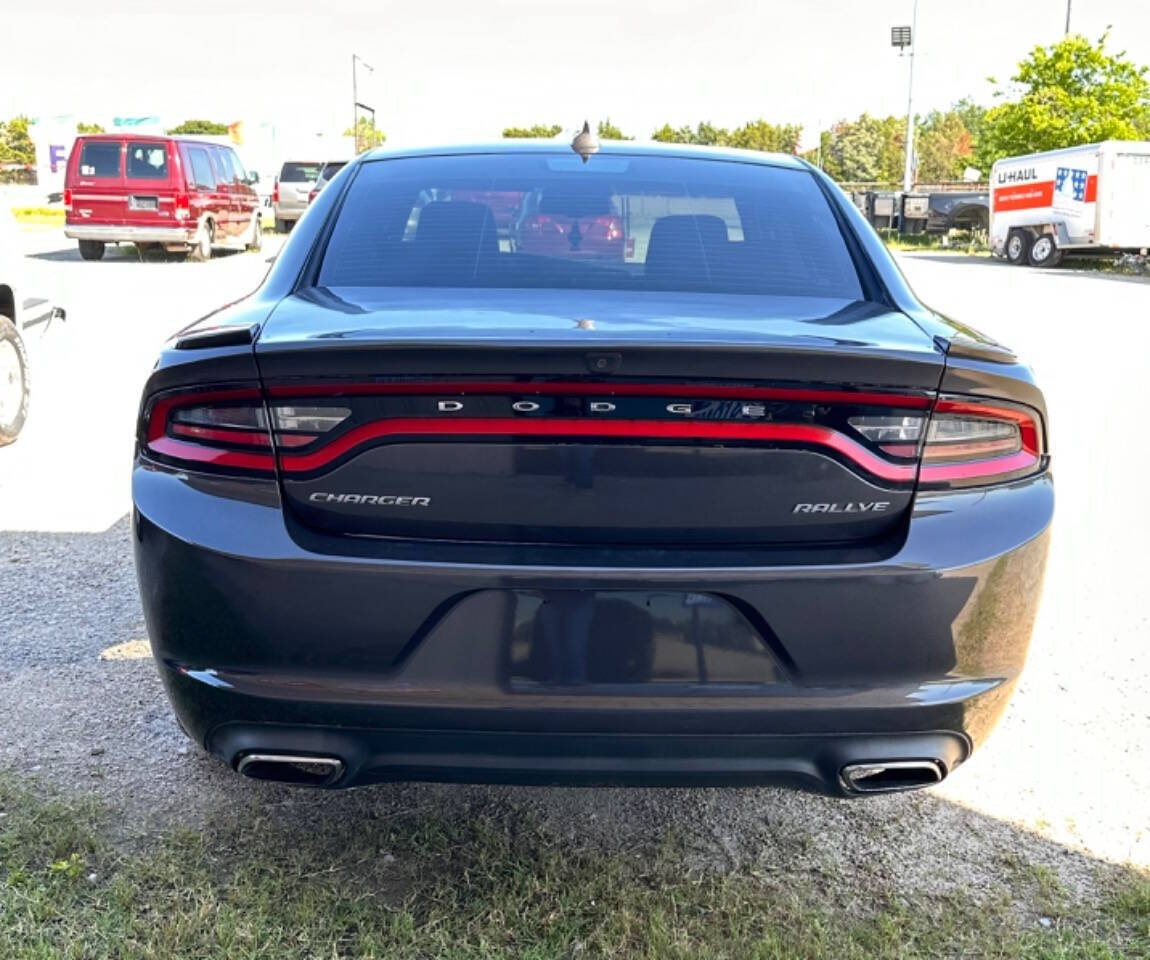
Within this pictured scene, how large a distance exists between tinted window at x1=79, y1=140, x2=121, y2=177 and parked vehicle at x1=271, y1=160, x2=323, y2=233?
25.4 feet

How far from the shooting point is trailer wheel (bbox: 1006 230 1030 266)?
87.8 feet

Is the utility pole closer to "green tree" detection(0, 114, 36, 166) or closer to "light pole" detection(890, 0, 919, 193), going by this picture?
"light pole" detection(890, 0, 919, 193)

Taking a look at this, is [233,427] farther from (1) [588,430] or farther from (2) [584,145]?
(2) [584,145]

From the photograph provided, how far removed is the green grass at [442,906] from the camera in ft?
7.97

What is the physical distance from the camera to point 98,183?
19.9 m

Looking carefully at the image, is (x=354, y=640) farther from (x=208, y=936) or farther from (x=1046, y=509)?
(x=1046, y=509)

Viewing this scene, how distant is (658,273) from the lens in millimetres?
2922

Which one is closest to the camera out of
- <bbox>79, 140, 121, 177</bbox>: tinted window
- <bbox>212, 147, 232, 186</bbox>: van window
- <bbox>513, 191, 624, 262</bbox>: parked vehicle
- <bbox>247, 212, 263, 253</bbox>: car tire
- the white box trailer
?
<bbox>513, 191, 624, 262</bbox>: parked vehicle

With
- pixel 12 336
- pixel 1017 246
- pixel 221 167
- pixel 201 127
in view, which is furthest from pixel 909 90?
pixel 201 127

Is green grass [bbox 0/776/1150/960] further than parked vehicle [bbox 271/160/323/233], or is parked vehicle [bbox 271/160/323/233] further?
parked vehicle [bbox 271/160/323/233]

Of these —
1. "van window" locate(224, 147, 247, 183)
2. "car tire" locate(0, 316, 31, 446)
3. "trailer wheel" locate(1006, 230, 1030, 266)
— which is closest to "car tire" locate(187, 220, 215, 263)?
"van window" locate(224, 147, 247, 183)

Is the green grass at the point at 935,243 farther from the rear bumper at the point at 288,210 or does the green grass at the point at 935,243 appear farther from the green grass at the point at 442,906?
the green grass at the point at 442,906

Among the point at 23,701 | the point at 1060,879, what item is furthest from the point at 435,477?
the point at 23,701

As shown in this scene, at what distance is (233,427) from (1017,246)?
2775 cm
